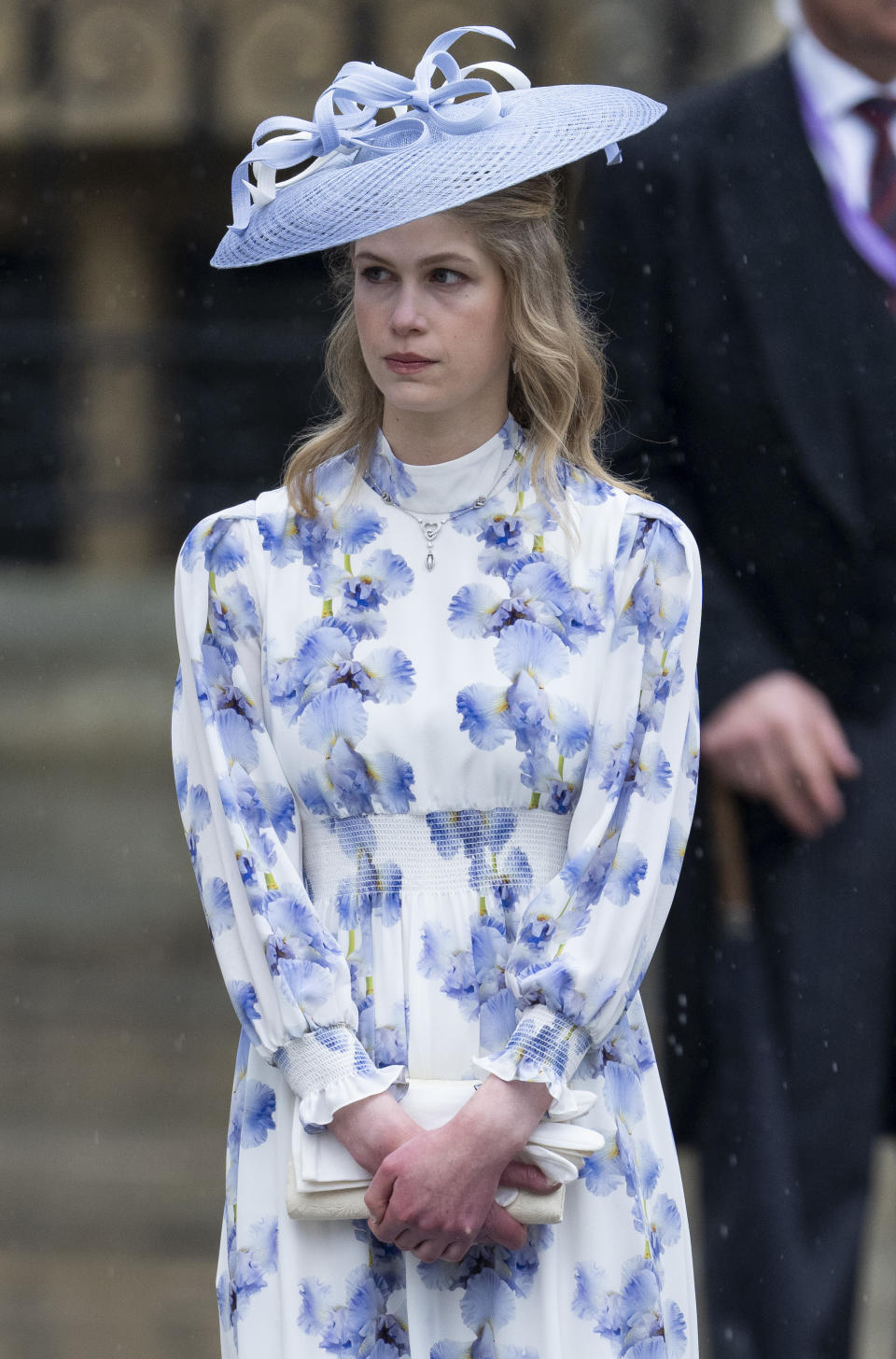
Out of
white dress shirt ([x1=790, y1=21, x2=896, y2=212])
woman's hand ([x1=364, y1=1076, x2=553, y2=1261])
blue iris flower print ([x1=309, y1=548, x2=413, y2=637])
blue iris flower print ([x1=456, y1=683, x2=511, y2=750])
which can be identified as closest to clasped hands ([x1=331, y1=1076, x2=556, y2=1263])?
woman's hand ([x1=364, y1=1076, x2=553, y2=1261])

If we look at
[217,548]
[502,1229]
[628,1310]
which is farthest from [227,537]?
[628,1310]

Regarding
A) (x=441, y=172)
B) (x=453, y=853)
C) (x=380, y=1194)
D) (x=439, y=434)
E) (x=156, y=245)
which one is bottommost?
(x=380, y=1194)

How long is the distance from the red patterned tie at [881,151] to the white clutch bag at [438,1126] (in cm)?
138

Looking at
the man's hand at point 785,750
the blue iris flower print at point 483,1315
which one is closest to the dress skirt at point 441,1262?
the blue iris flower print at point 483,1315

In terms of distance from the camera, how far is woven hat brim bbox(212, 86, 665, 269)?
1.59 metres

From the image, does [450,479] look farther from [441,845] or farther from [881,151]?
[881,151]

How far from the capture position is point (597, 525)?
5.53 ft

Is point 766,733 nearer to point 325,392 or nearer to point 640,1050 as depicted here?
point 640,1050

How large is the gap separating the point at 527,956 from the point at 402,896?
11 centimetres

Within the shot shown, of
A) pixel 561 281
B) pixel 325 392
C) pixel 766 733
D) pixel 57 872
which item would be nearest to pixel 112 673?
pixel 57 872

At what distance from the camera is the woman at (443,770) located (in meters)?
1.61

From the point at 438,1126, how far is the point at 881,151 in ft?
4.83

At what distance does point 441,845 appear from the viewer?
1661mm

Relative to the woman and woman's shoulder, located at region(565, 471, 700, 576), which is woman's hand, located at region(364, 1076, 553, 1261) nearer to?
the woman
